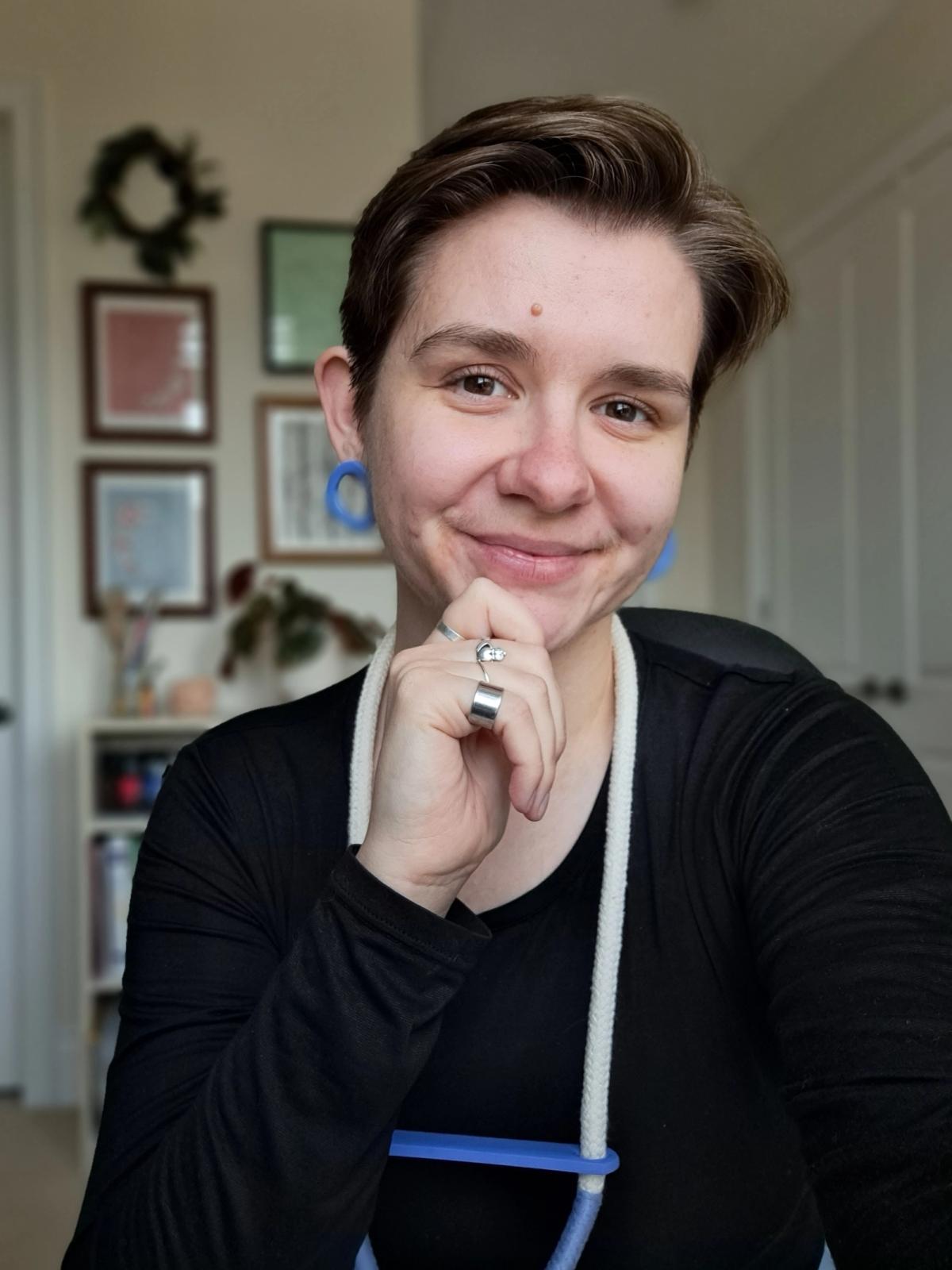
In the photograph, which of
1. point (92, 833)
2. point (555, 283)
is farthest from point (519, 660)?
point (92, 833)

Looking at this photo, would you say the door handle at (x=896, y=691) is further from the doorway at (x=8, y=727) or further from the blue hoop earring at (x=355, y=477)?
the blue hoop earring at (x=355, y=477)

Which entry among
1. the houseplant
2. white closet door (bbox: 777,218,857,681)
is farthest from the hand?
white closet door (bbox: 777,218,857,681)

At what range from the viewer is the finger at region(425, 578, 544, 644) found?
836 mm

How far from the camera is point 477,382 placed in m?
0.87

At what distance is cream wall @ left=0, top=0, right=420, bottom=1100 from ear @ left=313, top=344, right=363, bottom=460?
7.54 ft

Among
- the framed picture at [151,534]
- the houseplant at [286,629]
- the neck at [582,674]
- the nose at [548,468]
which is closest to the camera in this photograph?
the nose at [548,468]

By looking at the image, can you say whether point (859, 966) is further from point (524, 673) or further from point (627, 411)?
point (627, 411)

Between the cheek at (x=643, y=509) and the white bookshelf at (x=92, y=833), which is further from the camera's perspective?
the white bookshelf at (x=92, y=833)

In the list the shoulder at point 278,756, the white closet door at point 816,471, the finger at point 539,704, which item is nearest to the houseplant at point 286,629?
the white closet door at point 816,471

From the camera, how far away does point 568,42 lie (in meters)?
3.91

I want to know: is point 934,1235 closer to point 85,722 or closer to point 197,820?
point 197,820

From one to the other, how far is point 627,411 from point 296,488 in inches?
100

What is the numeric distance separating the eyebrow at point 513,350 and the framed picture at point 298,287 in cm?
254

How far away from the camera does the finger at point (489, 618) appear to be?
0.84 metres
